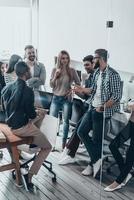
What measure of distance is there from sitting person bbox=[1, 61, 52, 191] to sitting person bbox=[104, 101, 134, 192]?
699 mm

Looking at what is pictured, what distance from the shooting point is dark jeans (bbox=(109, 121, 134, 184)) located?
3273mm

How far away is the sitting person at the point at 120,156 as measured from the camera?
3.28 meters

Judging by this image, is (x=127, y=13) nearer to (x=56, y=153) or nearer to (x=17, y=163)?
(x=56, y=153)

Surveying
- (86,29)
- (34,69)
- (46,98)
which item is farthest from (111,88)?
(86,29)

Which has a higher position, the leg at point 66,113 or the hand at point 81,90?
the hand at point 81,90

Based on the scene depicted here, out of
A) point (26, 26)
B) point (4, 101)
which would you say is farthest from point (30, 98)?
point (26, 26)

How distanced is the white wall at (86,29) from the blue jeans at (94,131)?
3.28 ft

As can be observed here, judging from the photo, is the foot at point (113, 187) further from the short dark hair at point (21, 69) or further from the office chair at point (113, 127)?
the short dark hair at point (21, 69)

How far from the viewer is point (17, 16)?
6.62 metres

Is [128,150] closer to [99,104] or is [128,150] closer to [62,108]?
[99,104]

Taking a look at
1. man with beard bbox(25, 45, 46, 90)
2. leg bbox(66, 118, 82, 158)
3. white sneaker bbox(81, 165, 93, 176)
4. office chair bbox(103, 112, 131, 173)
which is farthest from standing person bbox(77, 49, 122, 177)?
man with beard bbox(25, 45, 46, 90)

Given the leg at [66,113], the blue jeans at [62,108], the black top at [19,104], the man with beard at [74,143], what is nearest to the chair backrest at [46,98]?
the blue jeans at [62,108]

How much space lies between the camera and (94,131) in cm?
366

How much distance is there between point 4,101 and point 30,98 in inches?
12.3
